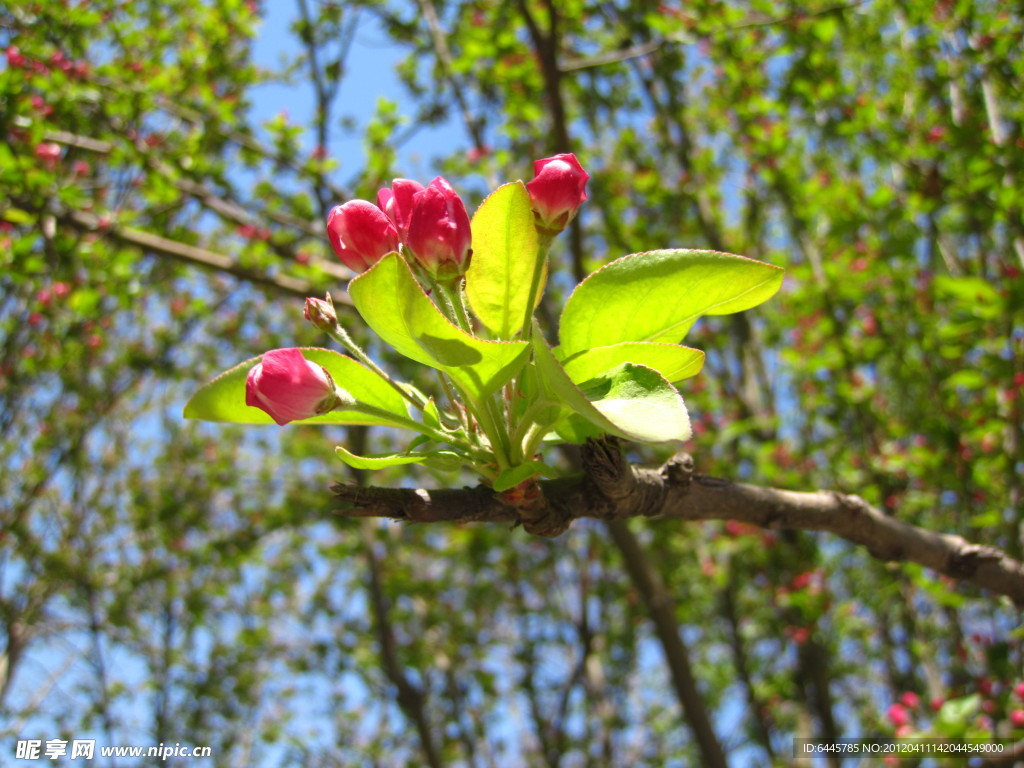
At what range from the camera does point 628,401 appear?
0.73 meters

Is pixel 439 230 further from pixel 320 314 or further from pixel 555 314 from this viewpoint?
pixel 555 314

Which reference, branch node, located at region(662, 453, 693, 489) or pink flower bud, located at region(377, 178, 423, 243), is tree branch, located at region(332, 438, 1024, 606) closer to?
branch node, located at region(662, 453, 693, 489)

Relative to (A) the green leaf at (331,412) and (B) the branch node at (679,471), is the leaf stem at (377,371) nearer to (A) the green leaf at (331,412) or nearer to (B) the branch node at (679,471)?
(A) the green leaf at (331,412)

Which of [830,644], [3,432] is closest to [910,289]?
[830,644]

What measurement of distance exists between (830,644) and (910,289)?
2.36 m

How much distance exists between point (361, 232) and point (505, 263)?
18 centimetres

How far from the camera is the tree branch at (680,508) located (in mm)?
859

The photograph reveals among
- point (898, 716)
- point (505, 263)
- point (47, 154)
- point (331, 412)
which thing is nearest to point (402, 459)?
point (331, 412)

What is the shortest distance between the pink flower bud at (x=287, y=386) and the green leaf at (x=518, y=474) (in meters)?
0.21

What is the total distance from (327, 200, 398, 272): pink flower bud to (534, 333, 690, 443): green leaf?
276 mm

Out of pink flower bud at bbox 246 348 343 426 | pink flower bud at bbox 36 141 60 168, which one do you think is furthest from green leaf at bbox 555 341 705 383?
pink flower bud at bbox 36 141 60 168

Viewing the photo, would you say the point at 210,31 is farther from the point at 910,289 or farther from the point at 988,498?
the point at 988,498

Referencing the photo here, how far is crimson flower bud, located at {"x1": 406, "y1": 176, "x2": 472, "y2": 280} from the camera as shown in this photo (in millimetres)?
831

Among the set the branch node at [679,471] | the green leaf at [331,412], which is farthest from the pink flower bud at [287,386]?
the branch node at [679,471]
